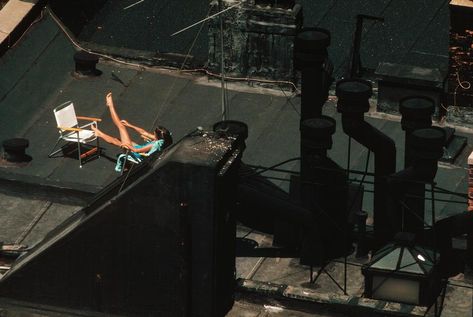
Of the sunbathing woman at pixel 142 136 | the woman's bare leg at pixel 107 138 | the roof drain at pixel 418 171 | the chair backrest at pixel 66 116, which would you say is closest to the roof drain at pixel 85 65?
the sunbathing woman at pixel 142 136

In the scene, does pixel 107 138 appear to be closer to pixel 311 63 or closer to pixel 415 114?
pixel 311 63

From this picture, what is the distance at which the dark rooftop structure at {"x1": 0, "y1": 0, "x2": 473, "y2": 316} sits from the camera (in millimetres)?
26984

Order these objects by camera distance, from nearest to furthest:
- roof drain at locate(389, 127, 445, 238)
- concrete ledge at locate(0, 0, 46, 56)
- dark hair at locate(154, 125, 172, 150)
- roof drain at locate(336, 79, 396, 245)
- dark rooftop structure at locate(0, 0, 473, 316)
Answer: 1. roof drain at locate(389, 127, 445, 238)
2. roof drain at locate(336, 79, 396, 245)
3. dark rooftop structure at locate(0, 0, 473, 316)
4. dark hair at locate(154, 125, 172, 150)
5. concrete ledge at locate(0, 0, 46, 56)

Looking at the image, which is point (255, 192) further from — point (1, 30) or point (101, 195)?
point (1, 30)

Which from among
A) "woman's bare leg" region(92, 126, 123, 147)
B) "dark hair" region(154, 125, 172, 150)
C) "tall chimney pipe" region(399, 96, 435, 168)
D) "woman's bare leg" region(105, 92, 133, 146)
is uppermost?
"tall chimney pipe" region(399, 96, 435, 168)

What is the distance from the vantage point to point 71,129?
28.7 meters

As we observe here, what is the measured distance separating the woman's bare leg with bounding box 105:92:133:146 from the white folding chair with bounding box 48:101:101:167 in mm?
277

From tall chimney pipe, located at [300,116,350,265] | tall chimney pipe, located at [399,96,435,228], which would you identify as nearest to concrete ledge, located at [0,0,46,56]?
tall chimney pipe, located at [300,116,350,265]

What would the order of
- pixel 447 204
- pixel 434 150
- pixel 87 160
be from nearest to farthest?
pixel 434 150
pixel 447 204
pixel 87 160

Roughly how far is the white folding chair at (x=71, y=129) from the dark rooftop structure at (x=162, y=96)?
205 mm

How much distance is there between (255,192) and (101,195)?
3.89 metres

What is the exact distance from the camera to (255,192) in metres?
24.7

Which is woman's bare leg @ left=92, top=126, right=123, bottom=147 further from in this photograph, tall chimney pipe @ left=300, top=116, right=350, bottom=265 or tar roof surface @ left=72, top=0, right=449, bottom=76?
tall chimney pipe @ left=300, top=116, right=350, bottom=265

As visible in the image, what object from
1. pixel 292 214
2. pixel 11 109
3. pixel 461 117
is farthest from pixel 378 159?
pixel 11 109
